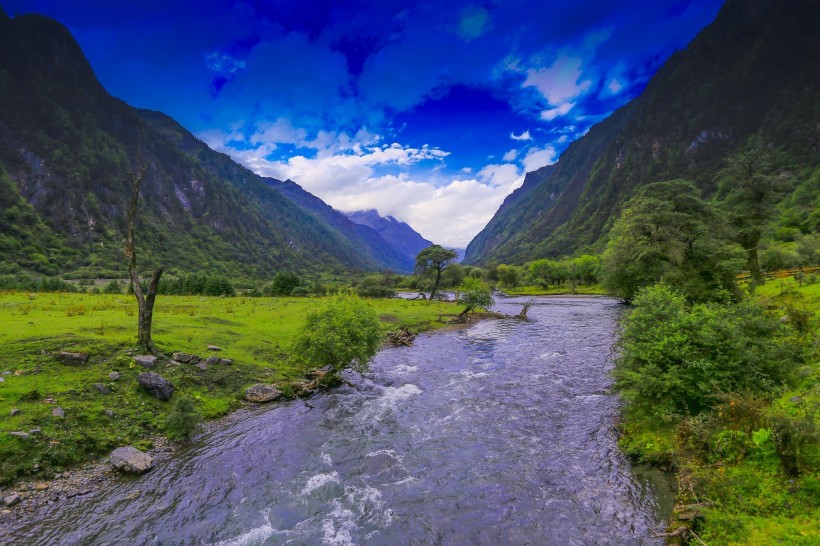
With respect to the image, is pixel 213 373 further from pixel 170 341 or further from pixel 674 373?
pixel 674 373

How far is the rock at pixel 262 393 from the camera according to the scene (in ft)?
74.2

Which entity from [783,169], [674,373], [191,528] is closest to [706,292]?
[674,373]

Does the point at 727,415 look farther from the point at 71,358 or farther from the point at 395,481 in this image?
the point at 71,358

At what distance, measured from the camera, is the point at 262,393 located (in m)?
23.2

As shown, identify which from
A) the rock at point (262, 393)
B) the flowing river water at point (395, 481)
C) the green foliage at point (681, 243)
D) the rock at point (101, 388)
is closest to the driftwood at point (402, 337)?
the flowing river water at point (395, 481)

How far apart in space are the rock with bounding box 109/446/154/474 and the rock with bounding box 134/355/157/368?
6577mm

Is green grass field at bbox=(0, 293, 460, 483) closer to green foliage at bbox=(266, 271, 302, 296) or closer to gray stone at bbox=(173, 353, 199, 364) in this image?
gray stone at bbox=(173, 353, 199, 364)

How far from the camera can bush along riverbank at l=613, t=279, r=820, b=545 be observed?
30.4 ft

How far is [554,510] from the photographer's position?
12125 millimetres

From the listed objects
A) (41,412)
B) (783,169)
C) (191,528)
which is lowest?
(191,528)

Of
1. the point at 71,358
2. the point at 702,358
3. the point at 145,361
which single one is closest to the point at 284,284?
the point at 145,361

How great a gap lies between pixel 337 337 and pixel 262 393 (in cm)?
601

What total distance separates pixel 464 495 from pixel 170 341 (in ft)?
74.1

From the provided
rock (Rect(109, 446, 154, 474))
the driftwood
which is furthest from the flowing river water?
the driftwood
